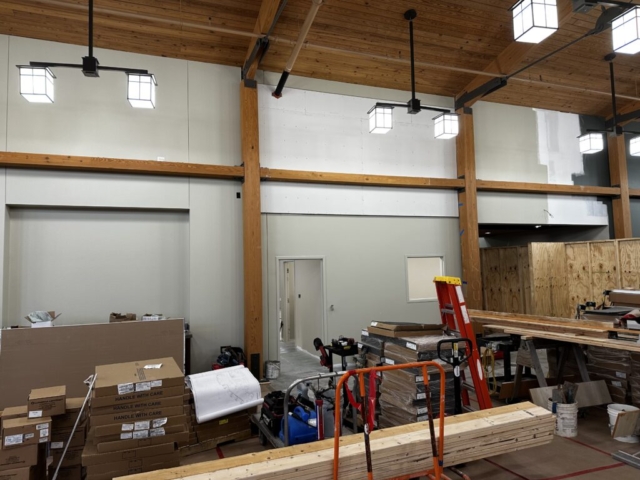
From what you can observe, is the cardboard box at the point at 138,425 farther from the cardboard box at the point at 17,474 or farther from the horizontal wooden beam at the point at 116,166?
the horizontal wooden beam at the point at 116,166

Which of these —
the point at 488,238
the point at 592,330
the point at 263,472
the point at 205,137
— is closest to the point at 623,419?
the point at 592,330

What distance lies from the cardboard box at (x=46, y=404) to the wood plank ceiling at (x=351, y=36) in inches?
179

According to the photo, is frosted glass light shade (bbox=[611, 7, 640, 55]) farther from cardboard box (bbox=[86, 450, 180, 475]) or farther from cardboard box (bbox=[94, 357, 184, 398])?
cardboard box (bbox=[86, 450, 180, 475])

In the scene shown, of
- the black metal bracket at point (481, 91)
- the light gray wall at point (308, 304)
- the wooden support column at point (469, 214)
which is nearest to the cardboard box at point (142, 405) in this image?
the light gray wall at point (308, 304)

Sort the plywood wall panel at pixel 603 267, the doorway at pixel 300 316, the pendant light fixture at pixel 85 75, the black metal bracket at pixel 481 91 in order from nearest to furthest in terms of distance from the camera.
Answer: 1. the pendant light fixture at pixel 85 75
2. the doorway at pixel 300 316
3. the black metal bracket at pixel 481 91
4. the plywood wall panel at pixel 603 267

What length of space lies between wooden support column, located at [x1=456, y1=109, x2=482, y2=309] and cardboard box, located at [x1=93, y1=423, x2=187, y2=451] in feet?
20.0

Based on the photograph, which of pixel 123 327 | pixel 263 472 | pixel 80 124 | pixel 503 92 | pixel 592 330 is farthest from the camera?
pixel 503 92

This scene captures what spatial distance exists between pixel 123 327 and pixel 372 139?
5259 millimetres

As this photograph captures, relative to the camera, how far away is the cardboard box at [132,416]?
292cm

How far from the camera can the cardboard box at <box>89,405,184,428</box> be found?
2.92 metres

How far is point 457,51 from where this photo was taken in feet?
23.1

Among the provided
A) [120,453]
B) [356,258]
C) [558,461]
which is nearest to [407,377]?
[558,461]

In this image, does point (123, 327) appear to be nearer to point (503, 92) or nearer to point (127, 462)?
point (127, 462)

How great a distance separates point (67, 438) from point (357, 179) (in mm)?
5567
